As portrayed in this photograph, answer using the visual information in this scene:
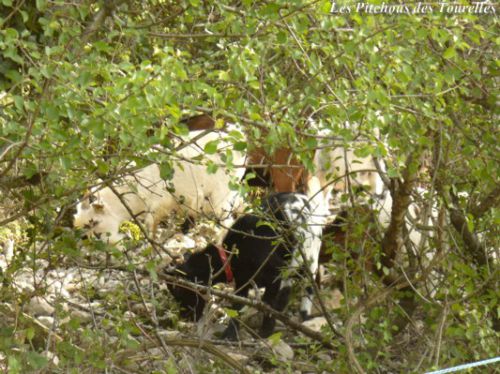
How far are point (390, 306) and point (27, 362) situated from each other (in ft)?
7.49

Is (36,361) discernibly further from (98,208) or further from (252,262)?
(98,208)

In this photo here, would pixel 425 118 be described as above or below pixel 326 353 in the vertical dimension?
above

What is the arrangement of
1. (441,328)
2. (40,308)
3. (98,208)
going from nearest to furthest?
(441,328) → (40,308) → (98,208)

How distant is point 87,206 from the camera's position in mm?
9406

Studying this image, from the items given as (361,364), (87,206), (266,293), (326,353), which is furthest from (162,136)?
(87,206)

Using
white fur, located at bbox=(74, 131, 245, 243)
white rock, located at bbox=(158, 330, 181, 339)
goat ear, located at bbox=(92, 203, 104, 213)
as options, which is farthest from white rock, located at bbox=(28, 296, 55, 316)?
goat ear, located at bbox=(92, 203, 104, 213)

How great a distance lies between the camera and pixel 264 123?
3713 millimetres

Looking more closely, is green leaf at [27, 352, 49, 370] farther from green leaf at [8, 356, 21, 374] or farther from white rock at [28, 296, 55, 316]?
white rock at [28, 296, 55, 316]

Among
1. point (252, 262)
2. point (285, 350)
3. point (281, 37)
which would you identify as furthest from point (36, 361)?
point (252, 262)

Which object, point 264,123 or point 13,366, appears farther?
point 264,123

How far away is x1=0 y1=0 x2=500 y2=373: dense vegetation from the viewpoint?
3523 mm

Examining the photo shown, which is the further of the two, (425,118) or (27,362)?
(425,118)

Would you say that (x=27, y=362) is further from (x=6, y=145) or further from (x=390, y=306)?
(x=390, y=306)

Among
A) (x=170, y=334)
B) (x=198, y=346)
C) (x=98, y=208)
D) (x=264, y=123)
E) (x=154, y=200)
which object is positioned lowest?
(x=198, y=346)
